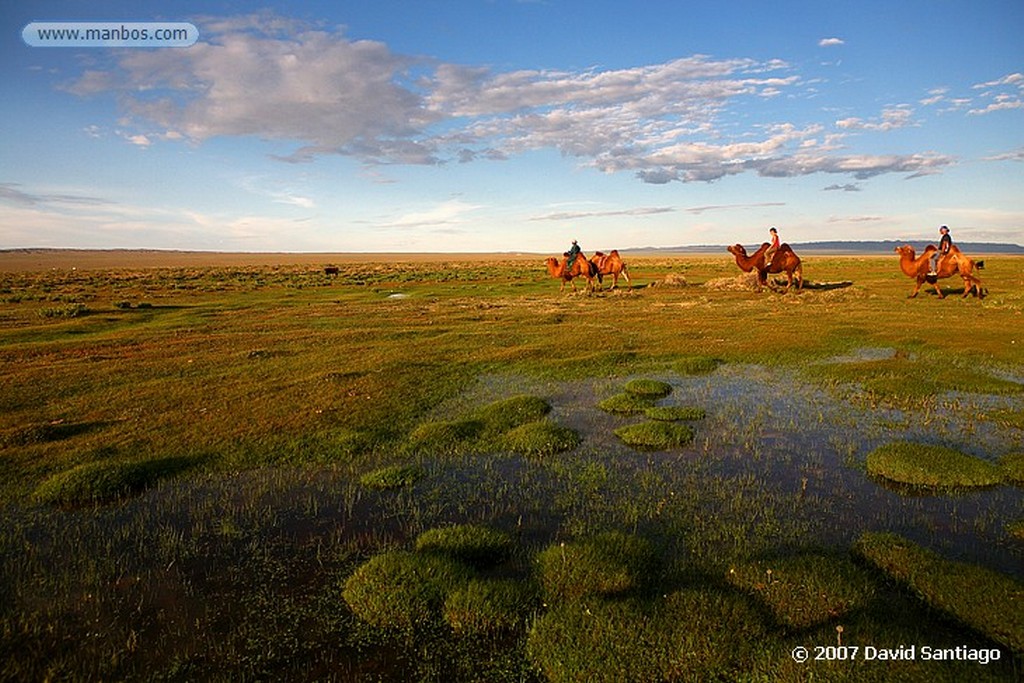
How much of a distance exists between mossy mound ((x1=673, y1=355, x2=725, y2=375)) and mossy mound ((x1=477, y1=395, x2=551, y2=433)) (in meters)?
6.06

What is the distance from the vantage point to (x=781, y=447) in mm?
11102

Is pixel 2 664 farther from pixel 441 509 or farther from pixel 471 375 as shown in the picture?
pixel 471 375

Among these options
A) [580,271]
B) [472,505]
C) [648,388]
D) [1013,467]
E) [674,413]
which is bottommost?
[472,505]

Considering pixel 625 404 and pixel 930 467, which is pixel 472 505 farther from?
pixel 930 467

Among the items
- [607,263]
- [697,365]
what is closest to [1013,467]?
Result: [697,365]

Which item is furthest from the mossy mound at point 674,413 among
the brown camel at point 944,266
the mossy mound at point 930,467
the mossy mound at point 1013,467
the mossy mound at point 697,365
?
the brown camel at point 944,266

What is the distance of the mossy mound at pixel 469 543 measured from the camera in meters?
7.28

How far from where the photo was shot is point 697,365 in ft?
60.7

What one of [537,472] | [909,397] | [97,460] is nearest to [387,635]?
[537,472]

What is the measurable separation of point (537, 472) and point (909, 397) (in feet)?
35.4

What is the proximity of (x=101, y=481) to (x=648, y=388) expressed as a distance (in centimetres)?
1266

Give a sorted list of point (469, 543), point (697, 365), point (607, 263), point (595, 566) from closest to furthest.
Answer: point (595, 566), point (469, 543), point (697, 365), point (607, 263)

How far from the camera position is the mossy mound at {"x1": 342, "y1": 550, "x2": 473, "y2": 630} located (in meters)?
6.13

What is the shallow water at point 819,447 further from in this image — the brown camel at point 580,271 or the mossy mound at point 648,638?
the brown camel at point 580,271
